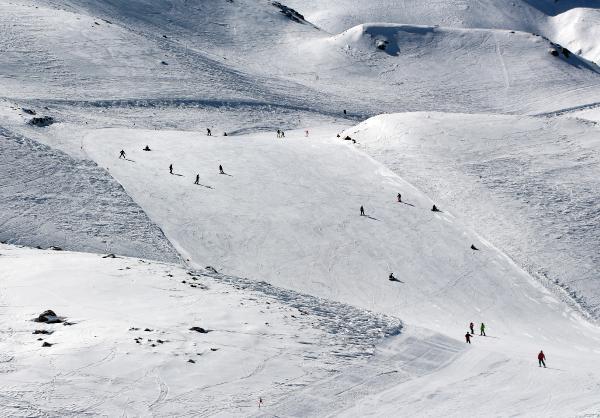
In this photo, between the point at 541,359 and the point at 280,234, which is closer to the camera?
the point at 541,359

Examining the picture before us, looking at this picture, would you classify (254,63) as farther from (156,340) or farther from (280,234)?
(156,340)

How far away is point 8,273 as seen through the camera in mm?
35219

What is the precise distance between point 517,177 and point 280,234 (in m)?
20.5

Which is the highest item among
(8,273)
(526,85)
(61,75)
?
(526,85)

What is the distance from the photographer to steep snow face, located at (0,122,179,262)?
142 feet

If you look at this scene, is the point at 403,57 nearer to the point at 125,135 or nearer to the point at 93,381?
the point at 125,135

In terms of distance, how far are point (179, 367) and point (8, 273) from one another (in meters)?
13.0

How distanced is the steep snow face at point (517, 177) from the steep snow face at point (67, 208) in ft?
71.3

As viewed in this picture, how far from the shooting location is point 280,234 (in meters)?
47.1

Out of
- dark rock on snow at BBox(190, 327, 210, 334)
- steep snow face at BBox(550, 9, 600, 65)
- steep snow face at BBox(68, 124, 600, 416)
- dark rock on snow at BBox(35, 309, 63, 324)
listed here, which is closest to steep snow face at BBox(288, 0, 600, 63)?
steep snow face at BBox(550, 9, 600, 65)

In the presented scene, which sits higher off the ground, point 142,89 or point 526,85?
point 526,85

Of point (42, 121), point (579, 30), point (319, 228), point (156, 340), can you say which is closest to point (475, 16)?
point (579, 30)

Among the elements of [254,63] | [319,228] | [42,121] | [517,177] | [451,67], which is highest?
[451,67]

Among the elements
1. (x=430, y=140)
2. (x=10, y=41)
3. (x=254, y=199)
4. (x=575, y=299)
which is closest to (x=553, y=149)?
(x=430, y=140)
